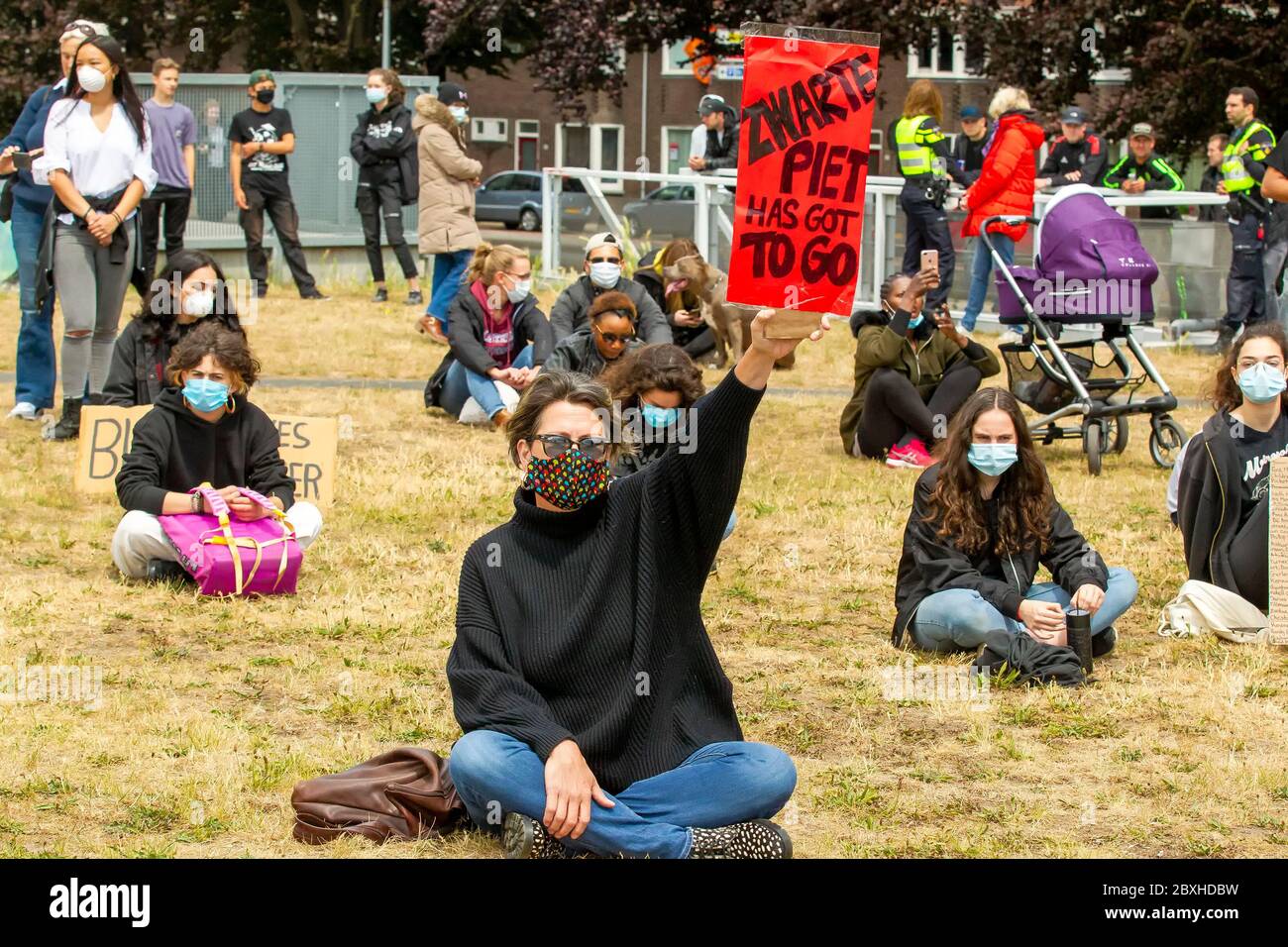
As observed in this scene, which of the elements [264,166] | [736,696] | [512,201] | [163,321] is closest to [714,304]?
[163,321]

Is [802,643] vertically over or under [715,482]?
under

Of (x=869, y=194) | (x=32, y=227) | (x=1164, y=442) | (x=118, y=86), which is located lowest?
(x=1164, y=442)

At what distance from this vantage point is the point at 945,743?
671cm

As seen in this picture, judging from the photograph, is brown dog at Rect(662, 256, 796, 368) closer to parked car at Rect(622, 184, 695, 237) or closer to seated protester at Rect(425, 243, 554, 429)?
seated protester at Rect(425, 243, 554, 429)

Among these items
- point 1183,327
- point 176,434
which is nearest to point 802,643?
point 176,434

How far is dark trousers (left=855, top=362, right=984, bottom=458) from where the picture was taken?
1177cm

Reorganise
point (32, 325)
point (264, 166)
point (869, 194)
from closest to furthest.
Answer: point (32, 325) < point (869, 194) < point (264, 166)

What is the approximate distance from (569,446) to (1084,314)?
23.9 feet

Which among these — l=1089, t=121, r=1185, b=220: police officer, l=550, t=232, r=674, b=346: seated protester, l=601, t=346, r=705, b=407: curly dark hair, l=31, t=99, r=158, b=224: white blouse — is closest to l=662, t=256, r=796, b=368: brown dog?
l=550, t=232, r=674, b=346: seated protester

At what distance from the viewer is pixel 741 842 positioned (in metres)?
5.18

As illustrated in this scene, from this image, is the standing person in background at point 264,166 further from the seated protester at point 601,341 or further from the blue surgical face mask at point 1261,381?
the blue surgical face mask at point 1261,381

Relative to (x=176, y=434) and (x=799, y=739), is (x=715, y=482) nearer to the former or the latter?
(x=799, y=739)

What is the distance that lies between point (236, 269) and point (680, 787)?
17.0m

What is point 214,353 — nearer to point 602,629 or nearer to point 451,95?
point 602,629
